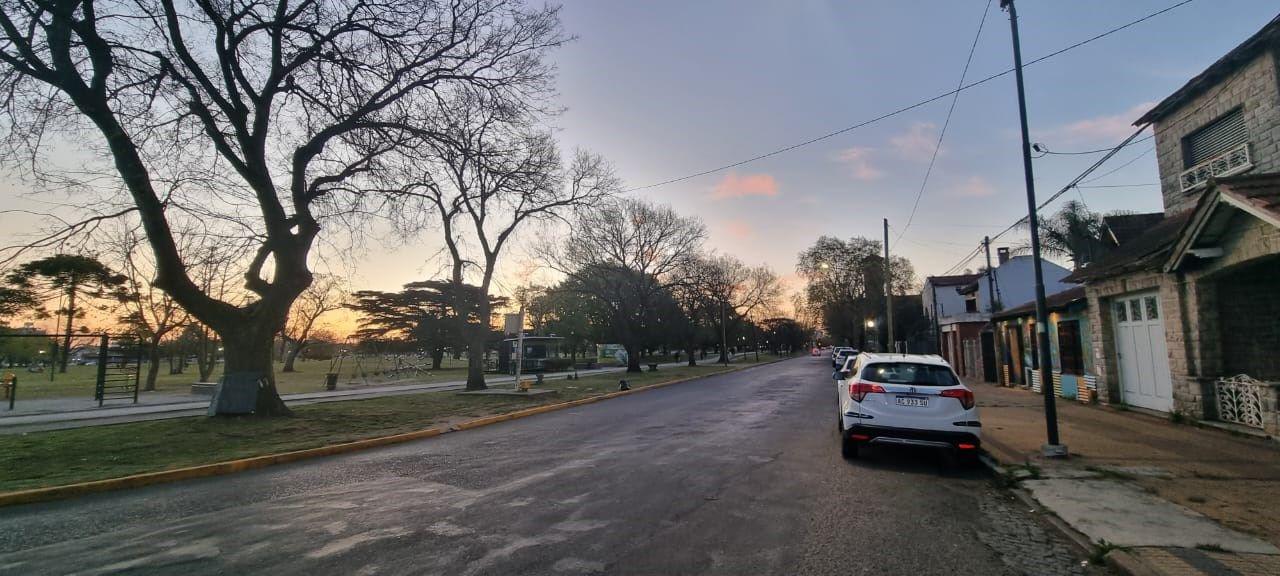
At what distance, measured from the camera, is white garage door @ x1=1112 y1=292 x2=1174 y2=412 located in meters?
12.4

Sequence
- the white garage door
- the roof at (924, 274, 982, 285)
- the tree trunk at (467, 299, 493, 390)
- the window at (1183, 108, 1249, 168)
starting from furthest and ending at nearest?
1. the roof at (924, 274, 982, 285)
2. the tree trunk at (467, 299, 493, 390)
3. the white garage door
4. the window at (1183, 108, 1249, 168)

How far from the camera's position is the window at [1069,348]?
663 inches

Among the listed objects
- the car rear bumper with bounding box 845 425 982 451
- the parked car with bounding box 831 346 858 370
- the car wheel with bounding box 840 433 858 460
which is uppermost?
the parked car with bounding box 831 346 858 370

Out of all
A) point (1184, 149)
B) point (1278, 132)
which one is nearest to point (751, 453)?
point (1278, 132)

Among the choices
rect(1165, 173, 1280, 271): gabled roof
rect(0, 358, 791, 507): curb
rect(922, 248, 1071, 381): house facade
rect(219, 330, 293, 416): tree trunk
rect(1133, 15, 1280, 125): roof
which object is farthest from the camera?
rect(922, 248, 1071, 381): house facade

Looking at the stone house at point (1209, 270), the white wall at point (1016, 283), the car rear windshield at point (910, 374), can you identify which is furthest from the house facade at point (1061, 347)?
the white wall at point (1016, 283)

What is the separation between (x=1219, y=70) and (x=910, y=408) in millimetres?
11286

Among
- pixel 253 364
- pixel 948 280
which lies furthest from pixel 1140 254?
pixel 948 280

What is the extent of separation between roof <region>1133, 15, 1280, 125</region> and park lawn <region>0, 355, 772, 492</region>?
17974 mm

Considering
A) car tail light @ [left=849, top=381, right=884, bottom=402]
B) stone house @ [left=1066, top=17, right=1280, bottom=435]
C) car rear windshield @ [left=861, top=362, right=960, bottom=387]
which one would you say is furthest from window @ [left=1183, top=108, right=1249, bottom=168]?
car tail light @ [left=849, top=381, right=884, bottom=402]

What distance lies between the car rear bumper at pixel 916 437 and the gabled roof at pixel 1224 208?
493 centimetres

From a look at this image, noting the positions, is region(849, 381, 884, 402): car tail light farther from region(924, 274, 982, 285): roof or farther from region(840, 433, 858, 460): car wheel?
region(924, 274, 982, 285): roof

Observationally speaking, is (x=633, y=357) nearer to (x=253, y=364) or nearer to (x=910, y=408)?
(x=253, y=364)

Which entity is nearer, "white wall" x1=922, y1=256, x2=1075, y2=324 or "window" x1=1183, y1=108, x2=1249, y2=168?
"window" x1=1183, y1=108, x2=1249, y2=168
